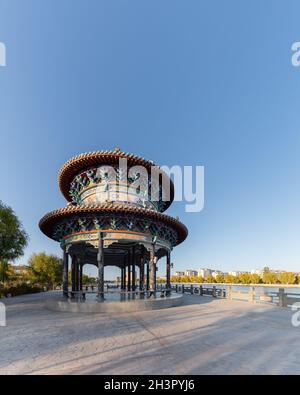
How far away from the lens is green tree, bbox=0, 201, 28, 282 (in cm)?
1977

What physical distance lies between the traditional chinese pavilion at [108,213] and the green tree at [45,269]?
71.2 ft

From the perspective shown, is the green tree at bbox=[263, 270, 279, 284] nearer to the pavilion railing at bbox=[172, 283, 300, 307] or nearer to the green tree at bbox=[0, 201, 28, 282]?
the pavilion railing at bbox=[172, 283, 300, 307]

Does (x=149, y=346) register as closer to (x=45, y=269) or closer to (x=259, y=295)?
(x=259, y=295)

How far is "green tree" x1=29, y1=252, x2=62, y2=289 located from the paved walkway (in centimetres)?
2885

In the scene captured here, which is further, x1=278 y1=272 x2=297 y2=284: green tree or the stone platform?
x1=278 y1=272 x2=297 y2=284: green tree

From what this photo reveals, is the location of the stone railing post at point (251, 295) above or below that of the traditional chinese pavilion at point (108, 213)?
below

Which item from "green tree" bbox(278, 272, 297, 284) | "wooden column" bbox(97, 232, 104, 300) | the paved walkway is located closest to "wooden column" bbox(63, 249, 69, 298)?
"wooden column" bbox(97, 232, 104, 300)

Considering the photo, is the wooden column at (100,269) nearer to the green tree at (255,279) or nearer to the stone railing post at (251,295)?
the stone railing post at (251,295)

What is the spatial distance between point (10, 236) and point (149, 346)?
17.5 metres

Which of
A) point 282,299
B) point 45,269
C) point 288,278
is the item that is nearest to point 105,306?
point 282,299

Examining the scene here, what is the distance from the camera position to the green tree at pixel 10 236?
64.8 feet

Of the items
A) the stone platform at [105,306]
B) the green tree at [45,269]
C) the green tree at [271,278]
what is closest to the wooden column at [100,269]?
the stone platform at [105,306]

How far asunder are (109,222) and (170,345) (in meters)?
→ 8.56

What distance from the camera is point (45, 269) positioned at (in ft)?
121
